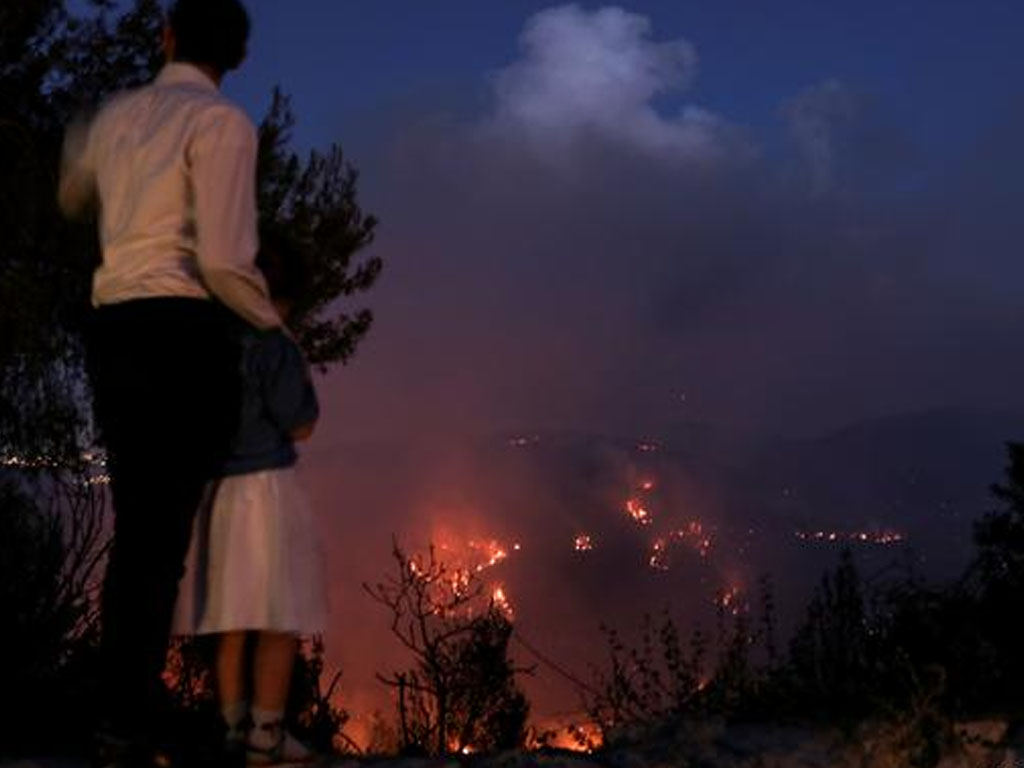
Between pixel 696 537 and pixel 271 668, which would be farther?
pixel 696 537

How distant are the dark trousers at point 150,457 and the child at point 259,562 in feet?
0.69

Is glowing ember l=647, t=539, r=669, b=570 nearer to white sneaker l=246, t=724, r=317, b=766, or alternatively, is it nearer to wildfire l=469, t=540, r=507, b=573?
wildfire l=469, t=540, r=507, b=573

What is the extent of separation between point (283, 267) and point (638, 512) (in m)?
69.6

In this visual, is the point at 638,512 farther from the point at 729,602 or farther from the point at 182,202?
the point at 182,202

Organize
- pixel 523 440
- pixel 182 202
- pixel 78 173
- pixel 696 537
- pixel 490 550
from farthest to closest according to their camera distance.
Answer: pixel 523 440
pixel 696 537
pixel 490 550
pixel 78 173
pixel 182 202

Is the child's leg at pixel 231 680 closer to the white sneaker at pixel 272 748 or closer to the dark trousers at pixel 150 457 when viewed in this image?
the white sneaker at pixel 272 748

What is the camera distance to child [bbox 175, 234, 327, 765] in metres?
3.58

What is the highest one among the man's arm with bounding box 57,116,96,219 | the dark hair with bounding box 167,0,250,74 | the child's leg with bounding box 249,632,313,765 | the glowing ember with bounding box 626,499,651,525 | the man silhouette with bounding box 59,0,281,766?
the glowing ember with bounding box 626,499,651,525

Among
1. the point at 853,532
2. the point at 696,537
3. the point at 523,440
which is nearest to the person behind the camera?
the point at 853,532

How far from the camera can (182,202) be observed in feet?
11.1

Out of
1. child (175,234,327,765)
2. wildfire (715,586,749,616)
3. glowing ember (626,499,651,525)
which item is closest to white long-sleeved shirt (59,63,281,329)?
child (175,234,327,765)

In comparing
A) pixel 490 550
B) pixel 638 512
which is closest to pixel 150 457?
pixel 490 550

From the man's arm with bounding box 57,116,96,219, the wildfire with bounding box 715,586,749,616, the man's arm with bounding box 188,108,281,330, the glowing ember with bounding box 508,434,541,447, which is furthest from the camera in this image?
the glowing ember with bounding box 508,434,541,447

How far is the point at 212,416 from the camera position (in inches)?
133
